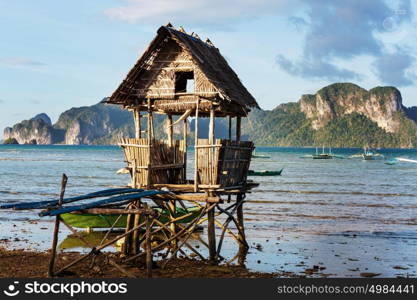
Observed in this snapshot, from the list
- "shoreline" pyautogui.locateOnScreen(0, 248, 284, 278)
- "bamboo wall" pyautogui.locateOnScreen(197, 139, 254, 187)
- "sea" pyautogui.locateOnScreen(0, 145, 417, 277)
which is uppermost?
"bamboo wall" pyautogui.locateOnScreen(197, 139, 254, 187)

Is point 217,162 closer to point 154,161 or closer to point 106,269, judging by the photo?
point 154,161

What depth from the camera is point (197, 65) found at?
→ 1788 centimetres

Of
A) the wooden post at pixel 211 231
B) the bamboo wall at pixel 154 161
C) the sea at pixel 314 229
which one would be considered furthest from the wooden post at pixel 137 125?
the sea at pixel 314 229

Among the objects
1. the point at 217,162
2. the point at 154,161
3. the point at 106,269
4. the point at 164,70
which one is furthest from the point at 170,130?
the point at 106,269

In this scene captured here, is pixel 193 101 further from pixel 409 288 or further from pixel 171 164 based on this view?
pixel 409 288

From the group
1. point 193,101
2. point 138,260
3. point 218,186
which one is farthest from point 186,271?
point 193,101

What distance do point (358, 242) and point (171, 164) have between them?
9870mm

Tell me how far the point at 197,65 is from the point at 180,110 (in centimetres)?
170

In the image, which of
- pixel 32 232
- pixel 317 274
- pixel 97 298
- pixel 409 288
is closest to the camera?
pixel 97 298

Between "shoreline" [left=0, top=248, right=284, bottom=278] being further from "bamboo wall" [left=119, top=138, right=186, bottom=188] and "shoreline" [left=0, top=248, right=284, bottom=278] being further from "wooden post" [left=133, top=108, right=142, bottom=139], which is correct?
"wooden post" [left=133, top=108, right=142, bottom=139]

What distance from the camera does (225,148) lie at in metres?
18.0

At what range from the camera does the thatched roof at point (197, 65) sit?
18047 millimetres

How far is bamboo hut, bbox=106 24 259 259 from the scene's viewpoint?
17938mm

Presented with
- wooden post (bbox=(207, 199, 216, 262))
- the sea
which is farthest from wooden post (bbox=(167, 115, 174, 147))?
the sea
